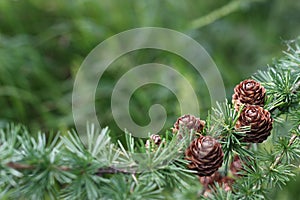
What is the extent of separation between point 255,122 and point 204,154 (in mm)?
57

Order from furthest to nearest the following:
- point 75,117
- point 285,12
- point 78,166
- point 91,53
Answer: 1. point 285,12
2. point 91,53
3. point 75,117
4. point 78,166

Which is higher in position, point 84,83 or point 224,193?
point 84,83

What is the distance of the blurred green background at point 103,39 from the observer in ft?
3.65

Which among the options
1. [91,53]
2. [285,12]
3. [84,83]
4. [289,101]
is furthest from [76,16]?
[289,101]

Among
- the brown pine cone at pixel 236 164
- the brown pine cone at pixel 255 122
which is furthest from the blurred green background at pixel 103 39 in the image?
the brown pine cone at pixel 255 122

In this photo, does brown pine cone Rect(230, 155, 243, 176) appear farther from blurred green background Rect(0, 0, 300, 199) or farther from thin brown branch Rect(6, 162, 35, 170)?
blurred green background Rect(0, 0, 300, 199)

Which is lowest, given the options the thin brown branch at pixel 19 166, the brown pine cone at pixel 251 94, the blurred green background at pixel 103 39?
the thin brown branch at pixel 19 166

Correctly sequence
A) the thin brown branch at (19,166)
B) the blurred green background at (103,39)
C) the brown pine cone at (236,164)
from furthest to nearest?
the blurred green background at (103,39), the brown pine cone at (236,164), the thin brown branch at (19,166)

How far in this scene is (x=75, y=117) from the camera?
3.36 feet

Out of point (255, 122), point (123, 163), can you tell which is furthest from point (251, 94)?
point (123, 163)

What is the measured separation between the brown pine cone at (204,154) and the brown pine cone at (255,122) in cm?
4

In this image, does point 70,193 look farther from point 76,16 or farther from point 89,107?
point 76,16

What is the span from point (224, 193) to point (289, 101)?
0.36ft

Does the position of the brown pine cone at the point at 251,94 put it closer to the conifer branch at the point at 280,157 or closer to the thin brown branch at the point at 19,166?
the conifer branch at the point at 280,157
